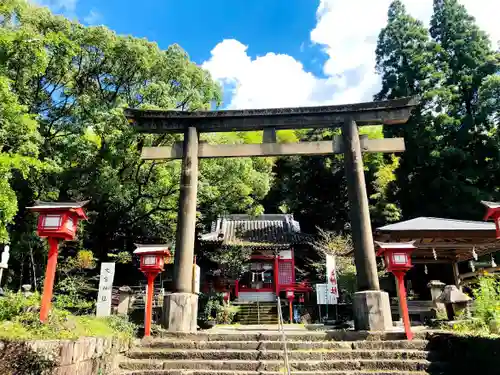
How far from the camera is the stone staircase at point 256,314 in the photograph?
690 inches

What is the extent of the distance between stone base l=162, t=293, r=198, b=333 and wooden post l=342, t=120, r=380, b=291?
3.75 metres

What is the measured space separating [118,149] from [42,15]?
651cm

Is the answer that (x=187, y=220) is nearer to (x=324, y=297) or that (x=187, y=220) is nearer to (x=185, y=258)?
(x=185, y=258)

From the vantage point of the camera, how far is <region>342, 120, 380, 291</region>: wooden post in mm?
7906

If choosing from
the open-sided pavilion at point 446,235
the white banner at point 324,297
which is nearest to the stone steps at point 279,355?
the open-sided pavilion at point 446,235

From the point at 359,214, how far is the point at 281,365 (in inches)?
153

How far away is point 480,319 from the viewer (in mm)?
6270

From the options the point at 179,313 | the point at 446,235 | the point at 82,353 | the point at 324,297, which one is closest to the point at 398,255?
the point at 179,313

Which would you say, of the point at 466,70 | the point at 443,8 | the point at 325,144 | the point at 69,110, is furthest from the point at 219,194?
the point at 443,8

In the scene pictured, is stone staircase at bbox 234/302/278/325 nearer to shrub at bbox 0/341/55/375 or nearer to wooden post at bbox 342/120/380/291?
wooden post at bbox 342/120/380/291

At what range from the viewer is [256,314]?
1820cm

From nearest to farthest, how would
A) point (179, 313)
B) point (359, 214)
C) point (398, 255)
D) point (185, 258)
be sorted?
point (398, 255)
point (179, 313)
point (185, 258)
point (359, 214)

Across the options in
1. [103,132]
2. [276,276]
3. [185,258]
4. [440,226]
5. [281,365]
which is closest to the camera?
[281,365]

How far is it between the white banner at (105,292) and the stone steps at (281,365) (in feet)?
16.5
